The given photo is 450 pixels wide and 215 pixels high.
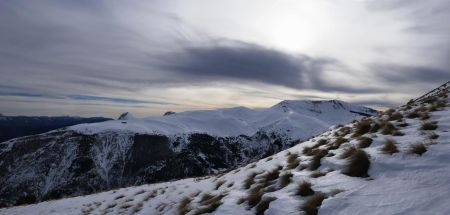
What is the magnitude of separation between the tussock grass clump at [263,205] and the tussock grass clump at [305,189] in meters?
0.67

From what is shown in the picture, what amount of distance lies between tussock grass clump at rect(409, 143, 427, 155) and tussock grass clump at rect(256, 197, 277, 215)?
3489 millimetres

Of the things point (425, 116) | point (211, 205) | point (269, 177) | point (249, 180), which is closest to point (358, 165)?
point (269, 177)

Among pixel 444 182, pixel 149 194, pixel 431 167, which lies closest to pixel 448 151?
pixel 431 167

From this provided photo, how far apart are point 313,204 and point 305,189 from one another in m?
1.17

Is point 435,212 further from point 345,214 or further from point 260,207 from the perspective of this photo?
point 260,207

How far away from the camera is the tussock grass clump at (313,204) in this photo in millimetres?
7997

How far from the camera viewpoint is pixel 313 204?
8234 millimetres

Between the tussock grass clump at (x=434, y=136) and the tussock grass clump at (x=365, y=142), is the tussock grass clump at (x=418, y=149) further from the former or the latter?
the tussock grass clump at (x=365, y=142)

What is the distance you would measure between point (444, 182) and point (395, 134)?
479 centimetres

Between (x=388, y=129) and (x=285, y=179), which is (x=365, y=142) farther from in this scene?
(x=285, y=179)

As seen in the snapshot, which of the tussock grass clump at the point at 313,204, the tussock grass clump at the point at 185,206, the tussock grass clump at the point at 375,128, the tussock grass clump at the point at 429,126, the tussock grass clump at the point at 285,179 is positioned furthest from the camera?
the tussock grass clump at the point at 375,128

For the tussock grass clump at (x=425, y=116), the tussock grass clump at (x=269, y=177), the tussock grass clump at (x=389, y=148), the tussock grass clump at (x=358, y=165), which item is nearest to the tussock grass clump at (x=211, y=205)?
the tussock grass clump at (x=269, y=177)

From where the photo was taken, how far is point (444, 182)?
7250 mm

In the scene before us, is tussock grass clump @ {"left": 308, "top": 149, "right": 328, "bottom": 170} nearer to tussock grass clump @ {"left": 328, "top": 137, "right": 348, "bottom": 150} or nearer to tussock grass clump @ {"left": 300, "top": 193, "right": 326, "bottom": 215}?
tussock grass clump @ {"left": 328, "top": 137, "right": 348, "bottom": 150}
